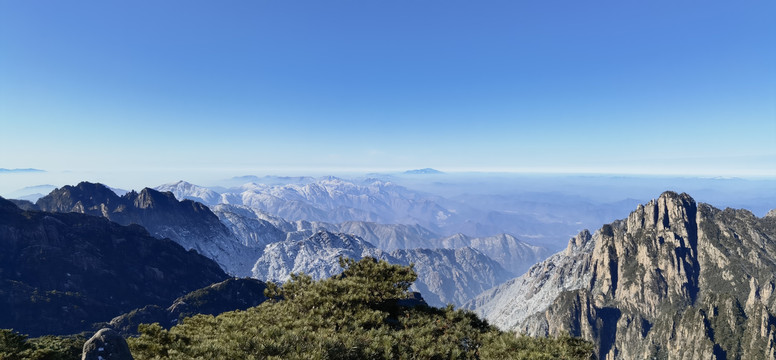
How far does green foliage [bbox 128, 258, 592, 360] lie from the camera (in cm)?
1617

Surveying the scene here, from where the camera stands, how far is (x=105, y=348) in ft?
50.0

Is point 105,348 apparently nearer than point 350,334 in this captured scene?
Yes

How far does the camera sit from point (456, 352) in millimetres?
19266

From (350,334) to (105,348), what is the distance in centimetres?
1189

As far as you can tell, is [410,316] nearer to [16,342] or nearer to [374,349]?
[374,349]

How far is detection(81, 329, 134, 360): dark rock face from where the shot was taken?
15.0 meters

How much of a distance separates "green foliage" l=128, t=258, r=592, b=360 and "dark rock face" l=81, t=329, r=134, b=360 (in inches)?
38.3

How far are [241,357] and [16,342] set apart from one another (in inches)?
713

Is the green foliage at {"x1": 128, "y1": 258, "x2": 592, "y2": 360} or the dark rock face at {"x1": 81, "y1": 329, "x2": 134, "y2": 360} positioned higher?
the dark rock face at {"x1": 81, "y1": 329, "x2": 134, "y2": 360}

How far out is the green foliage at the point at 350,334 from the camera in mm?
16172

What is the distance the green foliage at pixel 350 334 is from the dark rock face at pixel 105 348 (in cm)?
97

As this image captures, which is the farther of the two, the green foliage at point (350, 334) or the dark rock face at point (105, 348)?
the green foliage at point (350, 334)

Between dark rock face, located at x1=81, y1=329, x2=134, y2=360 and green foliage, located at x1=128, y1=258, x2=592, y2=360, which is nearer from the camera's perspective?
dark rock face, located at x1=81, y1=329, x2=134, y2=360

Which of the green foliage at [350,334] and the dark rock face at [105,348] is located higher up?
the dark rock face at [105,348]
